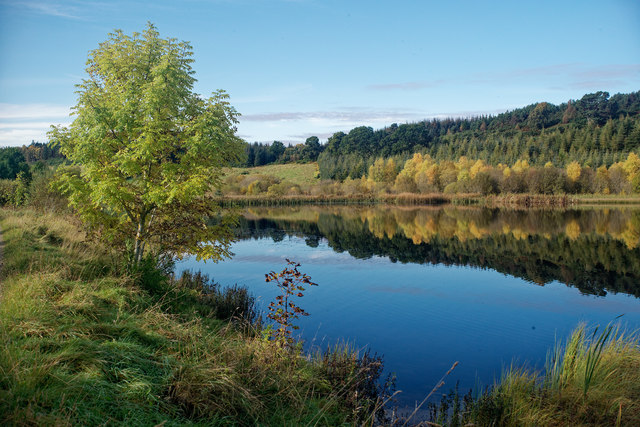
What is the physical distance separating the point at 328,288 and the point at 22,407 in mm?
12227

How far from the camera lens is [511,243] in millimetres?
25609

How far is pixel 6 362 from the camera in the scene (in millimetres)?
4203

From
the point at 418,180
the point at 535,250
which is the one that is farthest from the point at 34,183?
the point at 418,180

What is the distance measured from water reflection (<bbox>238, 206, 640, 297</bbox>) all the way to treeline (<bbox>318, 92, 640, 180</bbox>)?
5665 centimetres

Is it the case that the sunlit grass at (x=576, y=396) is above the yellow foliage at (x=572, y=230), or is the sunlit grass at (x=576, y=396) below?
below

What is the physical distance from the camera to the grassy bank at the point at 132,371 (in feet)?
13.3

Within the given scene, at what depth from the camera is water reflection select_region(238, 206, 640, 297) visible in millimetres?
17891

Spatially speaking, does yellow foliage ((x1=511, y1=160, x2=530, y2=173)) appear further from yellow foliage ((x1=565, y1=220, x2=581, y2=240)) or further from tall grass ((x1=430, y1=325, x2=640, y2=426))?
tall grass ((x1=430, y1=325, x2=640, y2=426))

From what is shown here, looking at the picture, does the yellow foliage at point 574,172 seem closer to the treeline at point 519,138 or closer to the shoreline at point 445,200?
the shoreline at point 445,200

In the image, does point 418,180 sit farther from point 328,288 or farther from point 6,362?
point 6,362

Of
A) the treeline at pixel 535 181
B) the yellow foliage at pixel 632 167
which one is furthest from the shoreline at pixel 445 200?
the yellow foliage at pixel 632 167

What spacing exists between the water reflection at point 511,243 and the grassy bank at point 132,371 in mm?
12725

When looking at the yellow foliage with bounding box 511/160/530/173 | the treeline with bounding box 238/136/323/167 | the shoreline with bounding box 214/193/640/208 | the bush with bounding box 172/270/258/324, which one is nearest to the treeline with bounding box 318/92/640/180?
the treeline with bounding box 238/136/323/167

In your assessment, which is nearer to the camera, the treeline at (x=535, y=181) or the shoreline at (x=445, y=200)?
the shoreline at (x=445, y=200)
